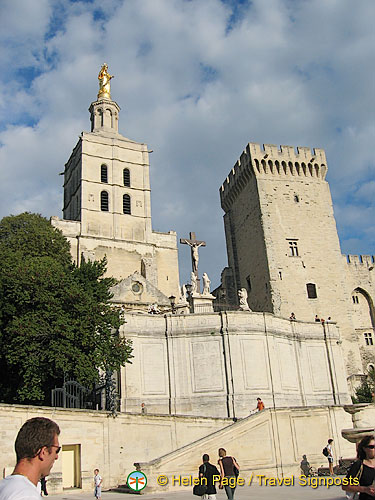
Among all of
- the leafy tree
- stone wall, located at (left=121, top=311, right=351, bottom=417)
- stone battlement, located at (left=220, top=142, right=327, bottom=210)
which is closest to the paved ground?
stone wall, located at (left=121, top=311, right=351, bottom=417)

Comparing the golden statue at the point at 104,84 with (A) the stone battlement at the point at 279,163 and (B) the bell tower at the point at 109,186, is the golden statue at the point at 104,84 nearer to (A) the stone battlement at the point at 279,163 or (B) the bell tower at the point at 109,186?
(B) the bell tower at the point at 109,186

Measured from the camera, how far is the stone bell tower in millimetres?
49094

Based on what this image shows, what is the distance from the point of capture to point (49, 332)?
76.1 ft

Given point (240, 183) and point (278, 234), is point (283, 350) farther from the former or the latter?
point (240, 183)

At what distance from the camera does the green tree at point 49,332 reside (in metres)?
22.8

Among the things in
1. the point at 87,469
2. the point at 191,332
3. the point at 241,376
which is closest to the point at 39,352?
the point at 87,469

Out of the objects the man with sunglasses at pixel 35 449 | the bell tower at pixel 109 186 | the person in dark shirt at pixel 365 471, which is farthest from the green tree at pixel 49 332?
the bell tower at pixel 109 186

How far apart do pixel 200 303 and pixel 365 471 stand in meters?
26.2

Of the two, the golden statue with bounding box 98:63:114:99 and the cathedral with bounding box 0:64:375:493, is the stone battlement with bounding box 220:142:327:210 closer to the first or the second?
the cathedral with bounding box 0:64:375:493

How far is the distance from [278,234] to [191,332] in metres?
19.8

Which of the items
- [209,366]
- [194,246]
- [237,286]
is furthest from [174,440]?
[237,286]

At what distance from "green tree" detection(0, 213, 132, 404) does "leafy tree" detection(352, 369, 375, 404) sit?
19935 mm

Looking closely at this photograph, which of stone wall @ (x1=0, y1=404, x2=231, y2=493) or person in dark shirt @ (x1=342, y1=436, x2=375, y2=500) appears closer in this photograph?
person in dark shirt @ (x1=342, y1=436, x2=375, y2=500)

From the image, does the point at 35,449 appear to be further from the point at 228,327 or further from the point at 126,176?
the point at 126,176
